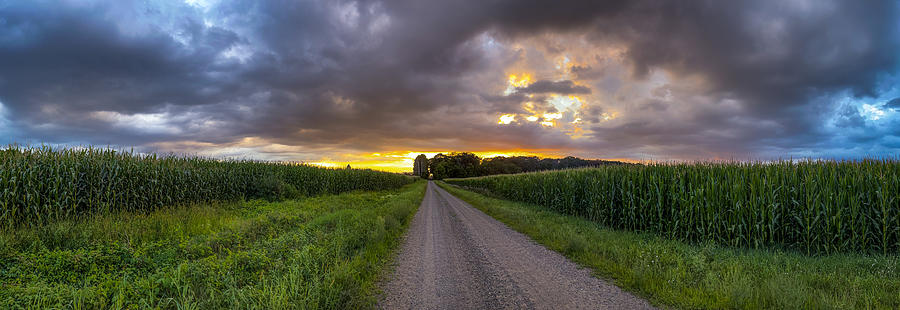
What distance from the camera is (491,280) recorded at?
6113 mm

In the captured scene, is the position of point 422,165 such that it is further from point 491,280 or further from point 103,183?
point 491,280

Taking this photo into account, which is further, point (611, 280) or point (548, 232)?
point (548, 232)

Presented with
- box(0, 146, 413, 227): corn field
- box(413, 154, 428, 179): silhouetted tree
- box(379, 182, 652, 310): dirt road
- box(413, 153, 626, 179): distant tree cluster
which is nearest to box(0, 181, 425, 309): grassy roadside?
box(379, 182, 652, 310): dirt road

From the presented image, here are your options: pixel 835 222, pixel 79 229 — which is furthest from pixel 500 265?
pixel 79 229

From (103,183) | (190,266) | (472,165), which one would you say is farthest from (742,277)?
(472,165)

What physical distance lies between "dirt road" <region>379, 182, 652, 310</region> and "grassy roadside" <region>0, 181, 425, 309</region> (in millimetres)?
617

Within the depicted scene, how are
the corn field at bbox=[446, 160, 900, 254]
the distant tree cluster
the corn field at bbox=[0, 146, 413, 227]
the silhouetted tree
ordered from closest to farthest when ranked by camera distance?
the corn field at bbox=[446, 160, 900, 254]
the corn field at bbox=[0, 146, 413, 227]
the distant tree cluster
the silhouetted tree

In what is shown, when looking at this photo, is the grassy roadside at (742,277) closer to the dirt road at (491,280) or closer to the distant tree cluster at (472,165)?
the dirt road at (491,280)

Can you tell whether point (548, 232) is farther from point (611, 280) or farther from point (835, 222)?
point (835, 222)

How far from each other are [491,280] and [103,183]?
14612 millimetres

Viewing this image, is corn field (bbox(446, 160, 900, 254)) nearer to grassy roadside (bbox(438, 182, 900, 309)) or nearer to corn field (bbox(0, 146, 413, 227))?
grassy roadside (bbox(438, 182, 900, 309))

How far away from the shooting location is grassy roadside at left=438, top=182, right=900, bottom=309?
4.98 metres

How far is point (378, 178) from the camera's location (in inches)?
1972

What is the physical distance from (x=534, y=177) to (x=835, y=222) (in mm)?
18581
